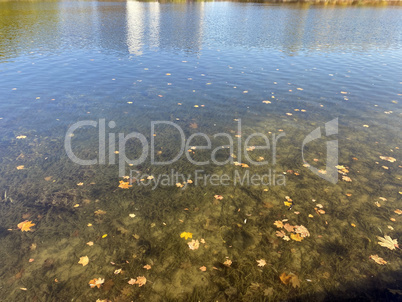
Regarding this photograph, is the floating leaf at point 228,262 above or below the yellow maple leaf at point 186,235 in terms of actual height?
above

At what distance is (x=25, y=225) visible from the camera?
18.3ft

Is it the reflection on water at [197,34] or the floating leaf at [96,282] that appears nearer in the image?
the floating leaf at [96,282]

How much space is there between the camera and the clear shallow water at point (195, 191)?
455 centimetres

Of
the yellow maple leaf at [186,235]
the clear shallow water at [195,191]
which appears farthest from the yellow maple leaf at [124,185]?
the yellow maple leaf at [186,235]

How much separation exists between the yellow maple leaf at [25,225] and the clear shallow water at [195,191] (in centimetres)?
11

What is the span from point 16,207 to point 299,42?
2848cm

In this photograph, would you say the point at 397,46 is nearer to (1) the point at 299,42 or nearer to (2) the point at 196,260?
(1) the point at 299,42

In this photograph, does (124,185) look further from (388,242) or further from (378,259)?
(388,242)

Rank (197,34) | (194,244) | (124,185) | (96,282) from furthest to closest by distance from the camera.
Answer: (197,34), (124,185), (194,244), (96,282)

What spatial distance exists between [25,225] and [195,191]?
3.96 meters

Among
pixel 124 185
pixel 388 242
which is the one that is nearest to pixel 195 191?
Answer: pixel 124 185

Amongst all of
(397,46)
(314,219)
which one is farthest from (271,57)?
(314,219)

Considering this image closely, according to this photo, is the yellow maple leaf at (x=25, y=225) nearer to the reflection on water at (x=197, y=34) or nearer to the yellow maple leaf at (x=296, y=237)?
the yellow maple leaf at (x=296, y=237)

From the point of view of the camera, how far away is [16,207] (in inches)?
238
